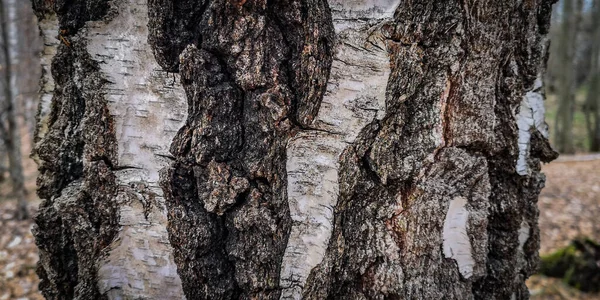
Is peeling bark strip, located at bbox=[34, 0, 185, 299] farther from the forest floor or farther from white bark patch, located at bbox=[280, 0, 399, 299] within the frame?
the forest floor

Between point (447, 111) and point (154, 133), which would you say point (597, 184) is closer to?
point (447, 111)

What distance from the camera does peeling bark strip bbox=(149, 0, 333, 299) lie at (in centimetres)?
98

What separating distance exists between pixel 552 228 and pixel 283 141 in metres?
5.58

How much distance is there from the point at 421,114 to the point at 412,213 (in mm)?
286

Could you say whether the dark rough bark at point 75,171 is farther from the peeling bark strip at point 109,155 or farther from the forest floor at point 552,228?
the forest floor at point 552,228

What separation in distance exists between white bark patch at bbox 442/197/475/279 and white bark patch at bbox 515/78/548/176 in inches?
10.1

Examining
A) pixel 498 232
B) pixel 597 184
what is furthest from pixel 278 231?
pixel 597 184

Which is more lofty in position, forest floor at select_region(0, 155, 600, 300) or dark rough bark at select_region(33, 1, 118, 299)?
dark rough bark at select_region(33, 1, 118, 299)

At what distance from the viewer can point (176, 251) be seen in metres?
1.06

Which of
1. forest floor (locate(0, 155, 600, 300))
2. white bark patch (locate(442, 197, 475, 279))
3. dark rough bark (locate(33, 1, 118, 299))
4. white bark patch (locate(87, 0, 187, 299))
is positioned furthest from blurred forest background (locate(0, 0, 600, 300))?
white bark patch (locate(442, 197, 475, 279))

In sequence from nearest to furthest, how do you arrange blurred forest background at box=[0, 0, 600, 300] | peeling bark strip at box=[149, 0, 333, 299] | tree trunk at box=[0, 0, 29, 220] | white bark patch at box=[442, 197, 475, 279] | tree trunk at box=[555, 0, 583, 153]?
peeling bark strip at box=[149, 0, 333, 299] → white bark patch at box=[442, 197, 475, 279] → blurred forest background at box=[0, 0, 600, 300] → tree trunk at box=[0, 0, 29, 220] → tree trunk at box=[555, 0, 583, 153]

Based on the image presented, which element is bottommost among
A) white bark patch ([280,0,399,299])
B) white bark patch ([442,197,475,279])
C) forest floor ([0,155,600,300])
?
forest floor ([0,155,600,300])

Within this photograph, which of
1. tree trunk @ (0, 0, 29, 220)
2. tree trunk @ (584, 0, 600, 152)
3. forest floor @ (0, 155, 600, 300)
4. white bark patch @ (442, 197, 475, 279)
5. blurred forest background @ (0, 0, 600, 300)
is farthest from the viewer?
tree trunk @ (584, 0, 600, 152)

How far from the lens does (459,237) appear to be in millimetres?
1129
